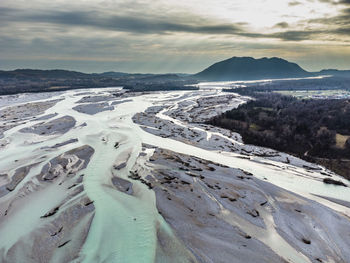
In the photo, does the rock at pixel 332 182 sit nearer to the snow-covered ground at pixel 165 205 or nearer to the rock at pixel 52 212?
the snow-covered ground at pixel 165 205

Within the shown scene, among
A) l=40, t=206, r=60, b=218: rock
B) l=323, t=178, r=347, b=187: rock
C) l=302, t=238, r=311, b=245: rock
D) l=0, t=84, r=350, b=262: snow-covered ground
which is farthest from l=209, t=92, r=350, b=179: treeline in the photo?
l=40, t=206, r=60, b=218: rock

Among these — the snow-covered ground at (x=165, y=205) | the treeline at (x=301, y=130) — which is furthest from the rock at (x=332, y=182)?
the treeline at (x=301, y=130)

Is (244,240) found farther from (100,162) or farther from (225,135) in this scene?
(225,135)

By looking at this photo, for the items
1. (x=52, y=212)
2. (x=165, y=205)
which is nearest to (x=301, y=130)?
(x=165, y=205)

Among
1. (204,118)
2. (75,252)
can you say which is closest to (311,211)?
(75,252)

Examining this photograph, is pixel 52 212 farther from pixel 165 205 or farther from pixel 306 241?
pixel 306 241

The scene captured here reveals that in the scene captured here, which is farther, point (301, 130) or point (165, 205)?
point (301, 130)
